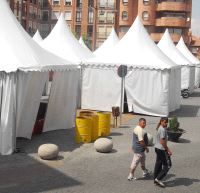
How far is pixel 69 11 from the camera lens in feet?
287

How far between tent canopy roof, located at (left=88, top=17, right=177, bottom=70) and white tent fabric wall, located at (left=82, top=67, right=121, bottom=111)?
24.3 inches

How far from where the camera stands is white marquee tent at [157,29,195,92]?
35.4 metres

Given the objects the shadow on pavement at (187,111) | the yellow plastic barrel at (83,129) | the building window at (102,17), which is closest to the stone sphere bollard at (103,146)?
the yellow plastic barrel at (83,129)

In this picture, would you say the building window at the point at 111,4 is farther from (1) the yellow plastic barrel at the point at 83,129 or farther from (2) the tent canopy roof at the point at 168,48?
(1) the yellow plastic barrel at the point at 83,129

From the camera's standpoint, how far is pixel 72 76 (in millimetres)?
18062

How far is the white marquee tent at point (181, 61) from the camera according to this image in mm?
35375

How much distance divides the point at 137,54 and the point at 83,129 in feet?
30.1

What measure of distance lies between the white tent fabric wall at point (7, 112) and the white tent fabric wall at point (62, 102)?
363cm

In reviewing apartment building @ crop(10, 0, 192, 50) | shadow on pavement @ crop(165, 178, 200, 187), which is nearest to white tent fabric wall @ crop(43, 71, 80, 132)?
shadow on pavement @ crop(165, 178, 200, 187)

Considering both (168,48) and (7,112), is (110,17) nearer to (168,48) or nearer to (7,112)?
(168,48)

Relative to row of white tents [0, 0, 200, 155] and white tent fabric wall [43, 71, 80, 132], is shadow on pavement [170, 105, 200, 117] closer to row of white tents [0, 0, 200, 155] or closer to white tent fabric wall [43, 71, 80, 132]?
row of white tents [0, 0, 200, 155]

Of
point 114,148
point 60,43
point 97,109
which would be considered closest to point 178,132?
point 114,148

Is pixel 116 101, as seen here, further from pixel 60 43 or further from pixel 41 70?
pixel 41 70

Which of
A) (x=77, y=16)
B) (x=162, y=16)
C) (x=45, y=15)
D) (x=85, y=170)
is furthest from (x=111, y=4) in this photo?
(x=85, y=170)
